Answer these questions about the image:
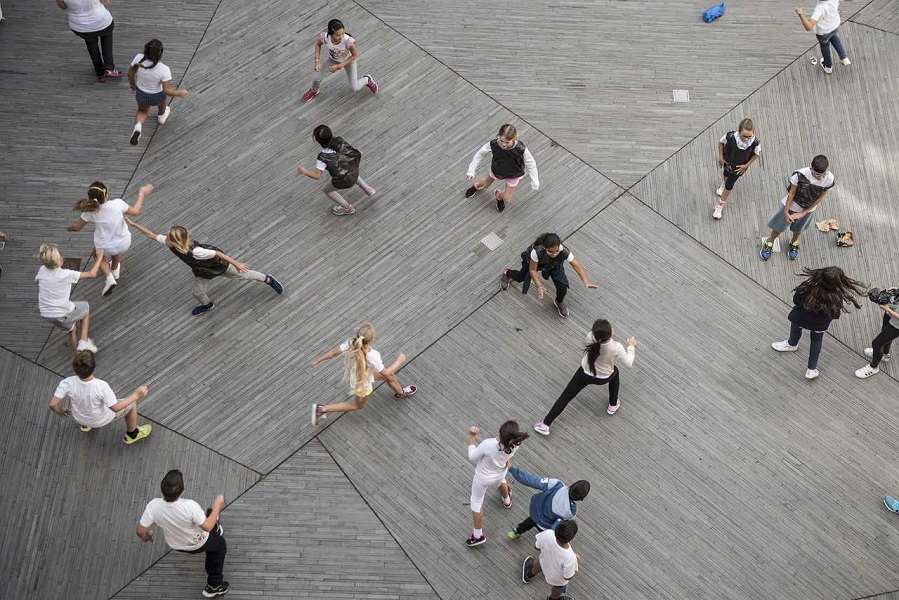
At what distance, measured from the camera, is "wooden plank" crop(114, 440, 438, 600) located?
8.13 meters

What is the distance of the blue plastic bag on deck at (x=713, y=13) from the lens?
12.1 meters

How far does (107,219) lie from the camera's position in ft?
30.6

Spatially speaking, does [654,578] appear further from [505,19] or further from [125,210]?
[505,19]

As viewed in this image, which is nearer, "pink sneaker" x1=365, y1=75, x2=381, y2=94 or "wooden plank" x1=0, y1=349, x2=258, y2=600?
"wooden plank" x1=0, y1=349, x2=258, y2=600

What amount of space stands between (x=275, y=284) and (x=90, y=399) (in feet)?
7.81

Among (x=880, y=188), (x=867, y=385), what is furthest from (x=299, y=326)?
(x=880, y=188)

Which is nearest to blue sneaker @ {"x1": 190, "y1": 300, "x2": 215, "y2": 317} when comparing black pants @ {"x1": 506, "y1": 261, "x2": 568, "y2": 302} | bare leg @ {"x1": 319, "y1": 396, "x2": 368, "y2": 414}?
bare leg @ {"x1": 319, "y1": 396, "x2": 368, "y2": 414}

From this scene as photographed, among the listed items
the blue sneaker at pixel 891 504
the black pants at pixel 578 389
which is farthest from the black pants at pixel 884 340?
the black pants at pixel 578 389

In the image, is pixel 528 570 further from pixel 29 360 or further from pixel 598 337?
pixel 29 360

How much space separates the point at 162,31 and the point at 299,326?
5.32 meters

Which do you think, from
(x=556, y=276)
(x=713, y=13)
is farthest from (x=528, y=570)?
(x=713, y=13)

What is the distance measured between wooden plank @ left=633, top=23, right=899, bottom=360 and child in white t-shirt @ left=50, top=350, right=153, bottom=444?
20.8 feet

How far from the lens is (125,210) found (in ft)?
31.0

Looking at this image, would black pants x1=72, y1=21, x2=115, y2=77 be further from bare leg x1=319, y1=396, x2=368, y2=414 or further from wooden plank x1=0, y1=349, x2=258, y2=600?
bare leg x1=319, y1=396, x2=368, y2=414
